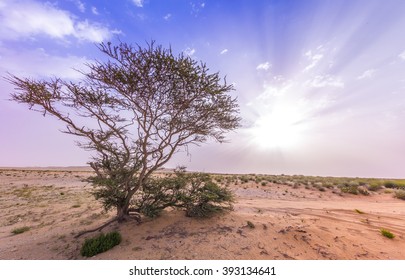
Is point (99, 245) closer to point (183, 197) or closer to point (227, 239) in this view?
point (183, 197)

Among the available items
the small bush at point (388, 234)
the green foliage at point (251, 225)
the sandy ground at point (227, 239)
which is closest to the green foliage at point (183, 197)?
the sandy ground at point (227, 239)

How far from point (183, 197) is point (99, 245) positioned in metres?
2.87

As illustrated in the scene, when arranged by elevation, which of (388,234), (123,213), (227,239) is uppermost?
(123,213)

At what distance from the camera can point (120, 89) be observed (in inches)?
268

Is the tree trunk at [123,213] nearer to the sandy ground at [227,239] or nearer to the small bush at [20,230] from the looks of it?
the sandy ground at [227,239]

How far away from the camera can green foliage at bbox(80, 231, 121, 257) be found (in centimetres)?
608

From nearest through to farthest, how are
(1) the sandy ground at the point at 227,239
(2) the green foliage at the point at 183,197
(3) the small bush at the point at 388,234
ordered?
(1) the sandy ground at the point at 227,239, (3) the small bush at the point at 388,234, (2) the green foliage at the point at 183,197

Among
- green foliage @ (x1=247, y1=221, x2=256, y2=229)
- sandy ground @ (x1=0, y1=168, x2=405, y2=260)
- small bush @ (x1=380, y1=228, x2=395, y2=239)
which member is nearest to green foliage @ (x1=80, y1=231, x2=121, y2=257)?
sandy ground @ (x1=0, y1=168, x2=405, y2=260)

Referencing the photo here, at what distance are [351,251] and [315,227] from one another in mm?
1486

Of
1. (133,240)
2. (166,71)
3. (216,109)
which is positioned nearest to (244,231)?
(133,240)

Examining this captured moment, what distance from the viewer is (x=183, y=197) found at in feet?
24.9

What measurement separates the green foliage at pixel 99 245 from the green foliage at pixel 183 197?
132 cm

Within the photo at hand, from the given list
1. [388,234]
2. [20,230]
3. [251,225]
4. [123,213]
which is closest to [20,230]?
[20,230]

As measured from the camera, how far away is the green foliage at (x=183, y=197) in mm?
7676
